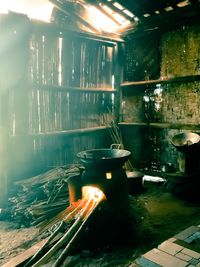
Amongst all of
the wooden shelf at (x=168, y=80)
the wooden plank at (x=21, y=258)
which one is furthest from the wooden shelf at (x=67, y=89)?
the wooden plank at (x=21, y=258)

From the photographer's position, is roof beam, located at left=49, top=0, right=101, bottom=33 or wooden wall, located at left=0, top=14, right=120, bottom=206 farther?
roof beam, located at left=49, top=0, right=101, bottom=33

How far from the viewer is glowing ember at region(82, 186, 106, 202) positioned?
492 cm

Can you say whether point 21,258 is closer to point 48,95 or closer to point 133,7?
point 48,95

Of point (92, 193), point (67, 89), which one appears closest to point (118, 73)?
point (67, 89)

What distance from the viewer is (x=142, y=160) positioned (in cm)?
952

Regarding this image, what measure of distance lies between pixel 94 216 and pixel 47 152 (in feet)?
12.1

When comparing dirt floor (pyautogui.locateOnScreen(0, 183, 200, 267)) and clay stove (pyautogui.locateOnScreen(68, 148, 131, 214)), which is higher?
clay stove (pyautogui.locateOnScreen(68, 148, 131, 214))

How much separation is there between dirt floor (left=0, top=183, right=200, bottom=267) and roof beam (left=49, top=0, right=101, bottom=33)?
19.2 ft

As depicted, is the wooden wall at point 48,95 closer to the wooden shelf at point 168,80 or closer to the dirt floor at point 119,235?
the wooden shelf at point 168,80

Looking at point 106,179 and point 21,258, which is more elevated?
point 106,179

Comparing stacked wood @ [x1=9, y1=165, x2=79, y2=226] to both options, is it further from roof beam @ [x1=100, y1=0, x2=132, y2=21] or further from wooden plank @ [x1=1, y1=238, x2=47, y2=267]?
roof beam @ [x1=100, y1=0, x2=132, y2=21]

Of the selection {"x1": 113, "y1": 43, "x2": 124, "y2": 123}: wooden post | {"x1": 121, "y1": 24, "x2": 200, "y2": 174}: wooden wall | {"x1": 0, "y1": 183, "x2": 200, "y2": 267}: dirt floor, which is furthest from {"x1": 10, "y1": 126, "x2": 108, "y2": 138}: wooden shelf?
{"x1": 0, "y1": 183, "x2": 200, "y2": 267}: dirt floor

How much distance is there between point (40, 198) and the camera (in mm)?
6336

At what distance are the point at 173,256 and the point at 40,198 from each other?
12.0 ft
